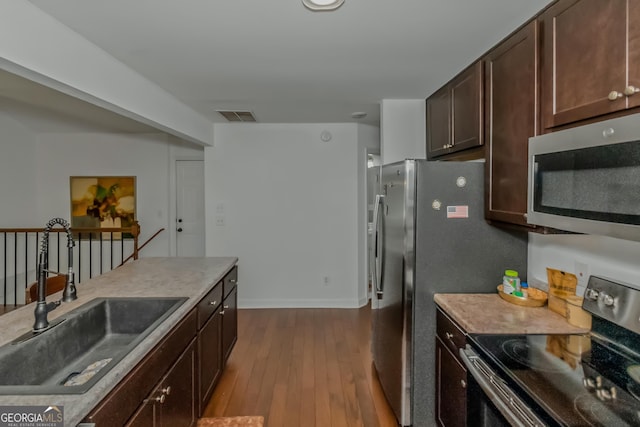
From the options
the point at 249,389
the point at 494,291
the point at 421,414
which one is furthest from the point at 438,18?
the point at 249,389

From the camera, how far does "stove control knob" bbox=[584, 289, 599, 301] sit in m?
1.50

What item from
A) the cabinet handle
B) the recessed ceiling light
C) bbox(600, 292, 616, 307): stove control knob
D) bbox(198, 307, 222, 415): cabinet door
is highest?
the recessed ceiling light

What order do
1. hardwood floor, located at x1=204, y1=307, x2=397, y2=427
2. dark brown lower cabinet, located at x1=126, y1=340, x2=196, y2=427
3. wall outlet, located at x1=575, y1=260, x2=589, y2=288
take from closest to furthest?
dark brown lower cabinet, located at x1=126, y1=340, x2=196, y2=427, wall outlet, located at x1=575, y1=260, x2=589, y2=288, hardwood floor, located at x1=204, y1=307, x2=397, y2=427

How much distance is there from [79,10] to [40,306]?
135 cm

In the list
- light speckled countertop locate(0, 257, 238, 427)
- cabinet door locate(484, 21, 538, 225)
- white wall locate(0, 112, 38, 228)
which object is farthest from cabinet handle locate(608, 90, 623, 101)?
white wall locate(0, 112, 38, 228)

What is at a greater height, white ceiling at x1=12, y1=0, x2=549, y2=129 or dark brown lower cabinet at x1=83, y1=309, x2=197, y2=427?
white ceiling at x1=12, y1=0, x2=549, y2=129

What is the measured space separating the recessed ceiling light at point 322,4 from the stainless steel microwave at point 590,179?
3.40 ft

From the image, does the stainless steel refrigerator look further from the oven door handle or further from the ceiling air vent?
the ceiling air vent

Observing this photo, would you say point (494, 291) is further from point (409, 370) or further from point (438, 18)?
point (438, 18)

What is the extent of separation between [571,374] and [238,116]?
12.0ft

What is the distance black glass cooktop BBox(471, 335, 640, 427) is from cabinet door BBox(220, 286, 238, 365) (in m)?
1.86

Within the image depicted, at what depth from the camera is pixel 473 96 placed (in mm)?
2135

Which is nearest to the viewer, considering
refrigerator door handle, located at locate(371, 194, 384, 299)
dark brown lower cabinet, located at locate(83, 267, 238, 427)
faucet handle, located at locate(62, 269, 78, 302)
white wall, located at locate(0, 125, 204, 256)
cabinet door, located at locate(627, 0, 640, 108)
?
cabinet door, located at locate(627, 0, 640, 108)

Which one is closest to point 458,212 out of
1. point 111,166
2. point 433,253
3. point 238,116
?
point 433,253
